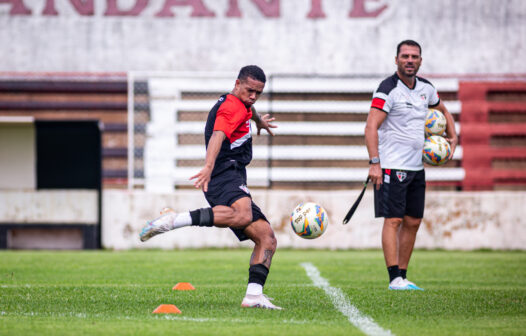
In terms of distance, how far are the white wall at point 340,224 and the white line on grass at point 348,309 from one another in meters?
4.76

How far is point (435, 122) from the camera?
365 inches

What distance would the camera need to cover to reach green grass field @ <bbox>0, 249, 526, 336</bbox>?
19.6ft

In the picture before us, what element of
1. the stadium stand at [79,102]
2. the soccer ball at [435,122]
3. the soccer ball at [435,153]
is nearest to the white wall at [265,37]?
the stadium stand at [79,102]

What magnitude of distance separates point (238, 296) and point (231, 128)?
1.79m

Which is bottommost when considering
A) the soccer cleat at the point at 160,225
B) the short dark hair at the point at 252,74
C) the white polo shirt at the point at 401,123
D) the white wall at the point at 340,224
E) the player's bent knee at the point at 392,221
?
the white wall at the point at 340,224

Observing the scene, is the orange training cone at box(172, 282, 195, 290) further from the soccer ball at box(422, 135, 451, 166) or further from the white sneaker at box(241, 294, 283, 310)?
the soccer ball at box(422, 135, 451, 166)

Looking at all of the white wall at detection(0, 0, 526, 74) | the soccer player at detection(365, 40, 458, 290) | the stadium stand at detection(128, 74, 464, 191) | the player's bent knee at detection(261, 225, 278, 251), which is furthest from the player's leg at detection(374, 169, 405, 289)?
the white wall at detection(0, 0, 526, 74)

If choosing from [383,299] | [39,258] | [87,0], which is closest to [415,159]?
[383,299]

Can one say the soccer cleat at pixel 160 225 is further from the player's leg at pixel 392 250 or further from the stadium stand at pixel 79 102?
the stadium stand at pixel 79 102

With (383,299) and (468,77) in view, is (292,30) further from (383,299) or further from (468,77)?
(383,299)

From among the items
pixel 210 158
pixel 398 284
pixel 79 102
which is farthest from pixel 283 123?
pixel 210 158

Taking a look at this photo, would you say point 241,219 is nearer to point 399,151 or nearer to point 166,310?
point 166,310

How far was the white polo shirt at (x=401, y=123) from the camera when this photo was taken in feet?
29.1

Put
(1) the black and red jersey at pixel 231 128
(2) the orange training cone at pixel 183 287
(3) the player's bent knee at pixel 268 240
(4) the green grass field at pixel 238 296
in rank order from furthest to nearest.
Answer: (2) the orange training cone at pixel 183 287 < (3) the player's bent knee at pixel 268 240 < (1) the black and red jersey at pixel 231 128 < (4) the green grass field at pixel 238 296
